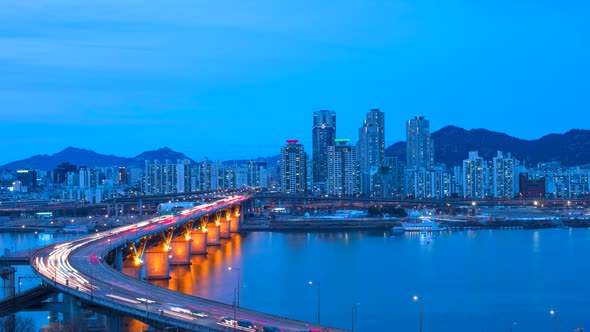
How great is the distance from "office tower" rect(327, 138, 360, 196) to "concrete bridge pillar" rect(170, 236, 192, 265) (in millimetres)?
31647

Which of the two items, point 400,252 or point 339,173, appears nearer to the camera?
point 400,252

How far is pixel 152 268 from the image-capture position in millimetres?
15344

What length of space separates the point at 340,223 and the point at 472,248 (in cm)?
→ 949

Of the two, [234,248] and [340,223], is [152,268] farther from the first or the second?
[340,223]

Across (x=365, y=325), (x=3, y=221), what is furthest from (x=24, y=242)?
(x=365, y=325)

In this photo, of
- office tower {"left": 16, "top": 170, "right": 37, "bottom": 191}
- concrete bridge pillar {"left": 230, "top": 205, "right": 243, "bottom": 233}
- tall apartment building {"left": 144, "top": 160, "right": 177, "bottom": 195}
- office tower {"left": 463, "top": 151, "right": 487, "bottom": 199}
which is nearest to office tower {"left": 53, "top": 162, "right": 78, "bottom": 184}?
office tower {"left": 16, "top": 170, "right": 37, "bottom": 191}

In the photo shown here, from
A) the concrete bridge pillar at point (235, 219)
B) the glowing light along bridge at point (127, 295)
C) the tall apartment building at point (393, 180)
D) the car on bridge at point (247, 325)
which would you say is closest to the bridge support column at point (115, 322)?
the glowing light along bridge at point (127, 295)

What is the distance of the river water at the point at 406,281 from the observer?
38.0 feet

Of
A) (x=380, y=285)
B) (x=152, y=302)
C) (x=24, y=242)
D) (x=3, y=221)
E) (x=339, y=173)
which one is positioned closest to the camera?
(x=152, y=302)

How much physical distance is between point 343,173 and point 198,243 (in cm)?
3066

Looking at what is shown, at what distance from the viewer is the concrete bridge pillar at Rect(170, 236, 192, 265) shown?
17.9 metres

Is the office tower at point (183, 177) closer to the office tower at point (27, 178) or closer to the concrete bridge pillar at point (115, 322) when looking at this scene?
the office tower at point (27, 178)

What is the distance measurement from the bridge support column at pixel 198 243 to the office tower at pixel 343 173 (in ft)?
96.8

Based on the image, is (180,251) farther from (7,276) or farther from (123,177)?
(123,177)
